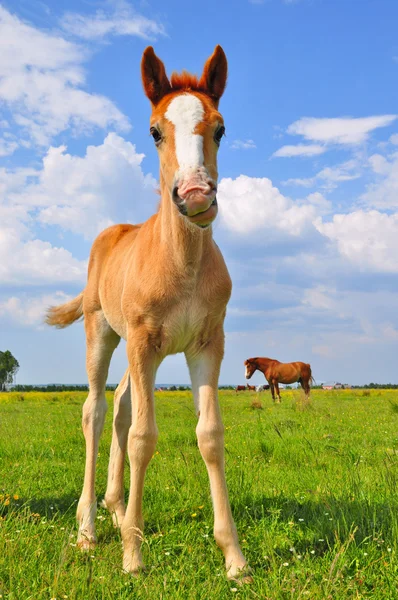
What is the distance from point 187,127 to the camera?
11.9 ft

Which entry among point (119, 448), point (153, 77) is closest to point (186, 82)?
point (153, 77)

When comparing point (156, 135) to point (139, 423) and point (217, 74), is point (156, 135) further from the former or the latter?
point (139, 423)

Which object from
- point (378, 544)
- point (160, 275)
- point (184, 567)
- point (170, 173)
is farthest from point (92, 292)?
point (378, 544)

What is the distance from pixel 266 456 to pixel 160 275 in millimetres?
4189

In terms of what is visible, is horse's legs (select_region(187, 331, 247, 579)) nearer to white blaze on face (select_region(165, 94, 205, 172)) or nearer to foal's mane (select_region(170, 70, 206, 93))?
white blaze on face (select_region(165, 94, 205, 172))

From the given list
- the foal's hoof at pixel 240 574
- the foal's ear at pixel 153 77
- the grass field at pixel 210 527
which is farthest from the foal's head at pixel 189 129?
the foal's hoof at pixel 240 574

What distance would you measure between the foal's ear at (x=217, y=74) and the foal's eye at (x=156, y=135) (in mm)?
575

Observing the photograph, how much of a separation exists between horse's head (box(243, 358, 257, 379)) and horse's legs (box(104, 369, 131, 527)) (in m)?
22.8

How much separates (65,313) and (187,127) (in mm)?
3976

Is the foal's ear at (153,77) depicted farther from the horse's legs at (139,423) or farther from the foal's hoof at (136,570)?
the foal's hoof at (136,570)

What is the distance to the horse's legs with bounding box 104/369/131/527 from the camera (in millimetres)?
5074

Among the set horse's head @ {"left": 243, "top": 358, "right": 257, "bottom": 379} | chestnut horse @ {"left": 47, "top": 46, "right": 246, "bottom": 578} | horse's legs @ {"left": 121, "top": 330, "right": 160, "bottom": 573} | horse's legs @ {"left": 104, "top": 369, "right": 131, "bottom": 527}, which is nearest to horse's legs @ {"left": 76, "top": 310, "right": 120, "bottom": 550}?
horse's legs @ {"left": 104, "top": 369, "right": 131, "bottom": 527}

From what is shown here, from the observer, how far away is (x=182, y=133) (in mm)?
3605

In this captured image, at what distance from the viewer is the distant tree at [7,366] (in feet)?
328
